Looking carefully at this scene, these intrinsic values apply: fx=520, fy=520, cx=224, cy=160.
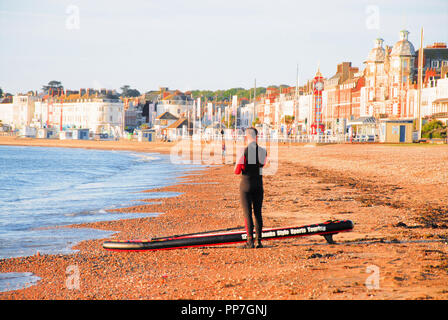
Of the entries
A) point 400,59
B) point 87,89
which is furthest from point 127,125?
point 400,59

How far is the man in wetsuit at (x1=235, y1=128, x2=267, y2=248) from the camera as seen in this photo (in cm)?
861

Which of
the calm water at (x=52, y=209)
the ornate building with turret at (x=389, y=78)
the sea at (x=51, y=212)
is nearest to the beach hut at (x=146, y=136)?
the ornate building with turret at (x=389, y=78)

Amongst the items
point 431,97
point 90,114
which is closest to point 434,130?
point 431,97

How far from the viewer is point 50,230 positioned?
11922mm

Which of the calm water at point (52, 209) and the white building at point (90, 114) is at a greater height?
the white building at point (90, 114)

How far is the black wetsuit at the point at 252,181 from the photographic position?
28.3 feet

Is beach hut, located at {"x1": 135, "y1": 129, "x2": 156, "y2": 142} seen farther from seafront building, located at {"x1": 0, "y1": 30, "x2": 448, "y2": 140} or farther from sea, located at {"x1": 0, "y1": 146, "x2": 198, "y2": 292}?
sea, located at {"x1": 0, "y1": 146, "x2": 198, "y2": 292}

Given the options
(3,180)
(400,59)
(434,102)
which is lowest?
(3,180)

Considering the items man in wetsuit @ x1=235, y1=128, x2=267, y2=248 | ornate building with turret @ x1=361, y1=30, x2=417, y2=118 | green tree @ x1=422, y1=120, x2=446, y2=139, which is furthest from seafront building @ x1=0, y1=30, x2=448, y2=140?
man in wetsuit @ x1=235, y1=128, x2=267, y2=248

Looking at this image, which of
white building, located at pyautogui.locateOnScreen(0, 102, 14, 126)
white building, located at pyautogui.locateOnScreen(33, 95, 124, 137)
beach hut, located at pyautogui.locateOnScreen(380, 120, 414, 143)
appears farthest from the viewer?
white building, located at pyautogui.locateOnScreen(0, 102, 14, 126)

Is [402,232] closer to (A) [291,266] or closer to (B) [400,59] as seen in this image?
(A) [291,266]

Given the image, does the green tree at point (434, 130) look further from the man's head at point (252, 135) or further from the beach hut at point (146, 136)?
the beach hut at point (146, 136)
